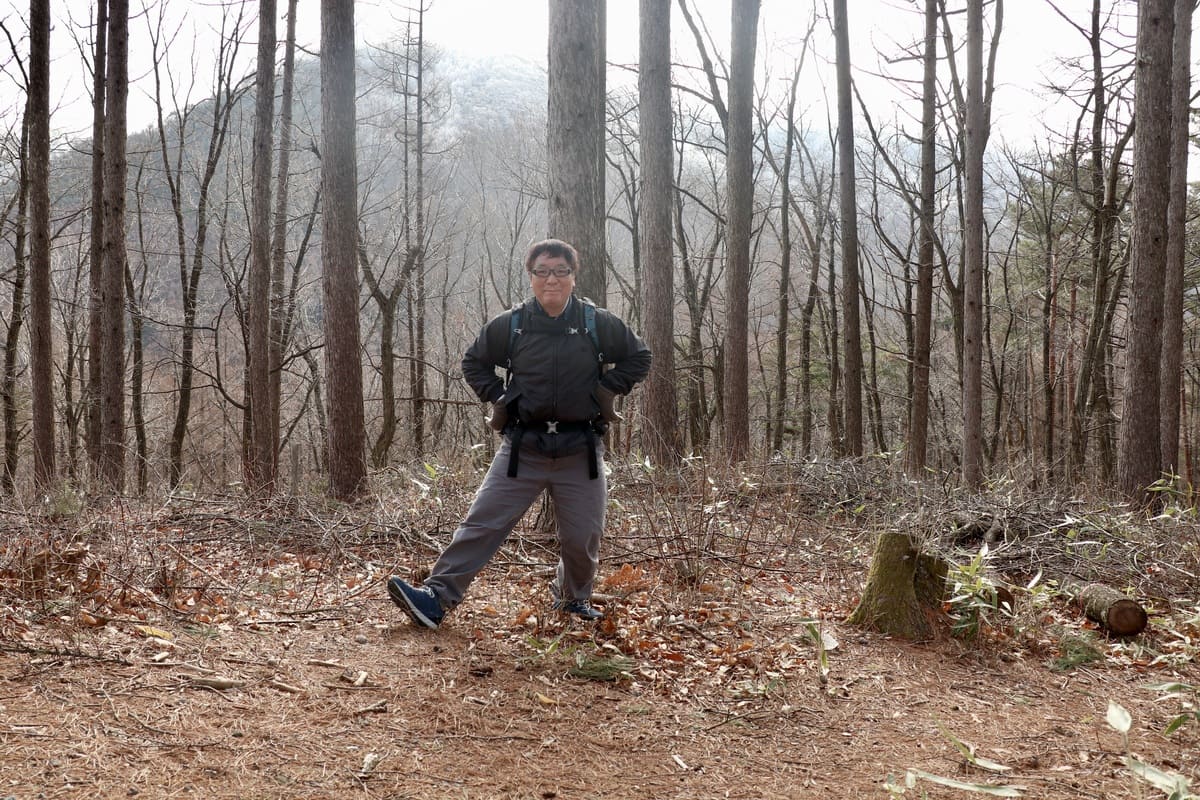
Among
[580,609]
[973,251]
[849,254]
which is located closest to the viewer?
[580,609]

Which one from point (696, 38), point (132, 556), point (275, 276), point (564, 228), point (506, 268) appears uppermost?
point (696, 38)

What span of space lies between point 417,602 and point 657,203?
23.1 feet

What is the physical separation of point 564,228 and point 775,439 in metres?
16.8

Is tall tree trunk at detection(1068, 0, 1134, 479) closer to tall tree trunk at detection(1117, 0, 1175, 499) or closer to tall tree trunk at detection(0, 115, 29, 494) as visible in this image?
tall tree trunk at detection(1117, 0, 1175, 499)

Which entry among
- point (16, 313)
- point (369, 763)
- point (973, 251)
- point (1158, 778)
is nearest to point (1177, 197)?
point (973, 251)

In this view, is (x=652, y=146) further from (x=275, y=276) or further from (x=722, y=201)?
(x=722, y=201)

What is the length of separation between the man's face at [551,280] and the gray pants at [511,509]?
0.75 m

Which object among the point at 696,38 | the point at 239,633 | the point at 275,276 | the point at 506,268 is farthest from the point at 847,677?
the point at 506,268

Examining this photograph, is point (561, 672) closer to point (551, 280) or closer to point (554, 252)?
point (551, 280)

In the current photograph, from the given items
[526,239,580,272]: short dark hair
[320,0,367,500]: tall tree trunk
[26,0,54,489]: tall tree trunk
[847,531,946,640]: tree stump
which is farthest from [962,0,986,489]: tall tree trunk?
[26,0,54,489]: tall tree trunk

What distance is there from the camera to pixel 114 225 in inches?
440

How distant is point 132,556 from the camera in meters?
5.04

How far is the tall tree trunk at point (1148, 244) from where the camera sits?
9047 millimetres

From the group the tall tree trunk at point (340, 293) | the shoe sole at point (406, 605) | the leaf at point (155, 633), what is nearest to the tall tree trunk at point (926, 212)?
the tall tree trunk at point (340, 293)
